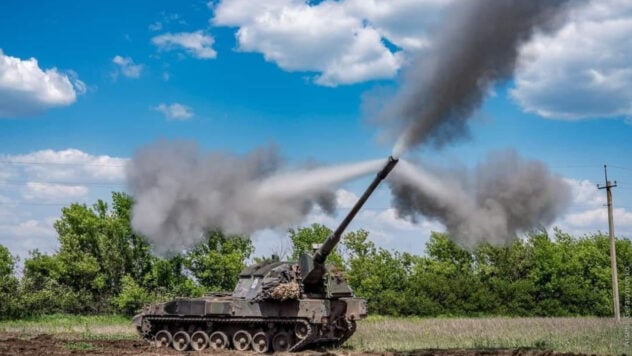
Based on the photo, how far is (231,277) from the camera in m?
46.5

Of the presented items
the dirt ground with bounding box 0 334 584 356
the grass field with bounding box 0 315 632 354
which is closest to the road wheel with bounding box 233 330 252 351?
the dirt ground with bounding box 0 334 584 356

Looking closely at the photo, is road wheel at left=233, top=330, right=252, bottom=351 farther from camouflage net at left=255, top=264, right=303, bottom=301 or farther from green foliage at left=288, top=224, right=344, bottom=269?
green foliage at left=288, top=224, right=344, bottom=269

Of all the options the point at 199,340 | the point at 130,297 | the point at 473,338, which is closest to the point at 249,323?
the point at 199,340

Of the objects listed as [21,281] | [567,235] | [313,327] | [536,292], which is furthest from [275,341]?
[567,235]

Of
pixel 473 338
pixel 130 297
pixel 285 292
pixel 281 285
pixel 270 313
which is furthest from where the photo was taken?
pixel 130 297

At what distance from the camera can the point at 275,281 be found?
889 inches

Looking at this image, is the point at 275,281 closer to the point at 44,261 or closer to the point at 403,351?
the point at 403,351

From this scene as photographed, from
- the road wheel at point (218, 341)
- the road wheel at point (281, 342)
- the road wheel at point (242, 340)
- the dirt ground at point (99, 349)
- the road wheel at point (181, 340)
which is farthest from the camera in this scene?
the road wheel at point (181, 340)

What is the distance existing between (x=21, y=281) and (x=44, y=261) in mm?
2820

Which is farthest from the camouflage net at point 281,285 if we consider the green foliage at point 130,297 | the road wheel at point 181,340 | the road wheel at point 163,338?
the green foliage at point 130,297

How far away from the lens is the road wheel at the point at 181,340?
23.7m

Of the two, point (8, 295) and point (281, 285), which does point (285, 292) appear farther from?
point (8, 295)

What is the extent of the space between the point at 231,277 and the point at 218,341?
23428mm

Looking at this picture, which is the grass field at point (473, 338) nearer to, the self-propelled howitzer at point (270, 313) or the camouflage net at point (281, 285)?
the self-propelled howitzer at point (270, 313)
